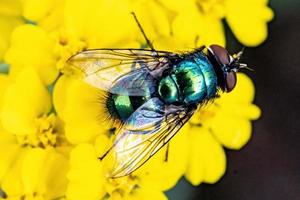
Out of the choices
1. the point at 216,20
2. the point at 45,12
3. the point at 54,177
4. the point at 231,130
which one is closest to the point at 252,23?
the point at 216,20

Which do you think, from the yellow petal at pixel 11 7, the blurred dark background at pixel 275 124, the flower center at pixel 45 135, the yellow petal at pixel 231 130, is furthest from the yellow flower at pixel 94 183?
the blurred dark background at pixel 275 124

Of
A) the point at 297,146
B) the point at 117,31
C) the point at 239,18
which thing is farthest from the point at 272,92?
the point at 117,31

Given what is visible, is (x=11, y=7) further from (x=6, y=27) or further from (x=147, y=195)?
(x=147, y=195)

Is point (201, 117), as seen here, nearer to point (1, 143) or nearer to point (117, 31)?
point (117, 31)

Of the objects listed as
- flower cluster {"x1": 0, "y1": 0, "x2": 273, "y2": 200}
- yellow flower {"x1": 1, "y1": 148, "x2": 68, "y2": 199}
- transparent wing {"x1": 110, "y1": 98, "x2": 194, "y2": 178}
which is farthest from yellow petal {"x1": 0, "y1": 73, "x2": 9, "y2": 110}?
transparent wing {"x1": 110, "y1": 98, "x2": 194, "y2": 178}

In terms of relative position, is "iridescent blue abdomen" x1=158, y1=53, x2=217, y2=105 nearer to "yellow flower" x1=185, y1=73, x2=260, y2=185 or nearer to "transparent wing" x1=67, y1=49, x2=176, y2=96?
"transparent wing" x1=67, y1=49, x2=176, y2=96

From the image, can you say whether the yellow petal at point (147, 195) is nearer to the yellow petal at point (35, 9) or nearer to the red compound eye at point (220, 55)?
the red compound eye at point (220, 55)
